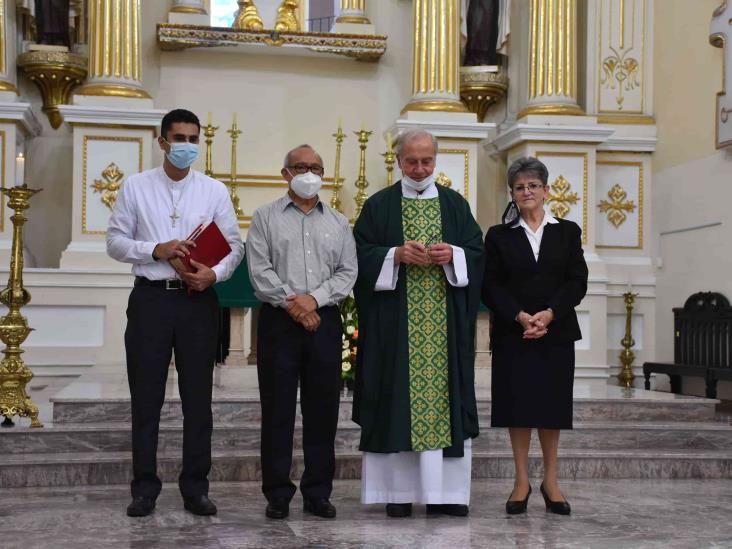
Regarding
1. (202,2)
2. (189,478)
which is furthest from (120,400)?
(202,2)

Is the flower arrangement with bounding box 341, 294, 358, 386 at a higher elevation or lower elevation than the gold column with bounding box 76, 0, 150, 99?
lower

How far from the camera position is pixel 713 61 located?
8625 mm

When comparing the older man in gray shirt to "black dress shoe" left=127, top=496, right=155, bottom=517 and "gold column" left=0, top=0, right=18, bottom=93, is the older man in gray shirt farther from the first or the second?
"gold column" left=0, top=0, right=18, bottom=93

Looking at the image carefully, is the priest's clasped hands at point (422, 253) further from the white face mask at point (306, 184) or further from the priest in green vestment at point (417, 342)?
the white face mask at point (306, 184)

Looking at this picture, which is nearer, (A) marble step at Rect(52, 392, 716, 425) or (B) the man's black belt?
(B) the man's black belt

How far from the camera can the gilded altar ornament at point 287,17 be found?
31.6 ft

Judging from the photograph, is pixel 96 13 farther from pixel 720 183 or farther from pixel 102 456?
pixel 720 183

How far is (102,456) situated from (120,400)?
1.68 feet

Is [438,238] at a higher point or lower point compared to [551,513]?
higher

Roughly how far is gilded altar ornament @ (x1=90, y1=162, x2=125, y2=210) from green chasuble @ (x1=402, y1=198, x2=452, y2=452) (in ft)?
13.9

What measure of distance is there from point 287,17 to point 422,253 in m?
5.93

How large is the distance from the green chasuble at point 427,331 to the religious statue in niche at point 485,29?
5.31 metres

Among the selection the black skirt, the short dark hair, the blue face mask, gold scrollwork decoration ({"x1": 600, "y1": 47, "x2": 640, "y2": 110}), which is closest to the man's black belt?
the blue face mask

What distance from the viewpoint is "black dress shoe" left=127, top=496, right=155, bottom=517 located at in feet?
13.7
